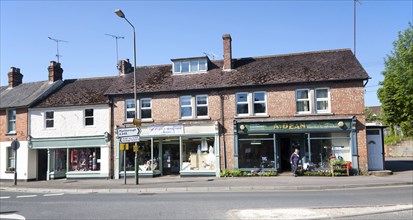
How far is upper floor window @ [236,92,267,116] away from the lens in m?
23.8

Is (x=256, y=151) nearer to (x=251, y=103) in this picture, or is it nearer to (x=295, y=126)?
(x=295, y=126)

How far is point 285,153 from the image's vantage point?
2456 cm

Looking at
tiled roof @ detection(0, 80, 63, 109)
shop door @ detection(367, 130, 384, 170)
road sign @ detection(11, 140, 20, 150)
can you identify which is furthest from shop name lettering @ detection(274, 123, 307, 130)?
tiled roof @ detection(0, 80, 63, 109)

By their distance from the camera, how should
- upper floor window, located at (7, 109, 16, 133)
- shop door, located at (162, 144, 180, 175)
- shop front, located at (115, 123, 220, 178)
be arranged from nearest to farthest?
shop front, located at (115, 123, 220, 178), shop door, located at (162, 144, 180, 175), upper floor window, located at (7, 109, 16, 133)

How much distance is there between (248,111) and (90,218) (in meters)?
15.0

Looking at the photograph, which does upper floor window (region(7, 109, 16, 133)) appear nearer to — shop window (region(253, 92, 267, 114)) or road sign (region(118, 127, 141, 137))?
road sign (region(118, 127, 141, 137))

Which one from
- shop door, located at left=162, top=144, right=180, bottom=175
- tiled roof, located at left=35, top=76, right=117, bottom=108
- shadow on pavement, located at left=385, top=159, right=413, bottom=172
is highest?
tiled roof, located at left=35, top=76, right=117, bottom=108

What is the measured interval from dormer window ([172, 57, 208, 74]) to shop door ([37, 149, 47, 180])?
11775 millimetres

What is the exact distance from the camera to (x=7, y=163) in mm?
28016

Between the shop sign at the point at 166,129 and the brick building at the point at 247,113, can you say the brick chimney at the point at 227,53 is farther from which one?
the shop sign at the point at 166,129

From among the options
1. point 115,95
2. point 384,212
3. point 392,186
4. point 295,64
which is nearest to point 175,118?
point 115,95

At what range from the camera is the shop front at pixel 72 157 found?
1021 inches

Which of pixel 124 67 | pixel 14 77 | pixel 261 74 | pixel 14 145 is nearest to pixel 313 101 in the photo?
pixel 261 74

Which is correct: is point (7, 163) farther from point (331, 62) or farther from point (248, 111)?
point (331, 62)
